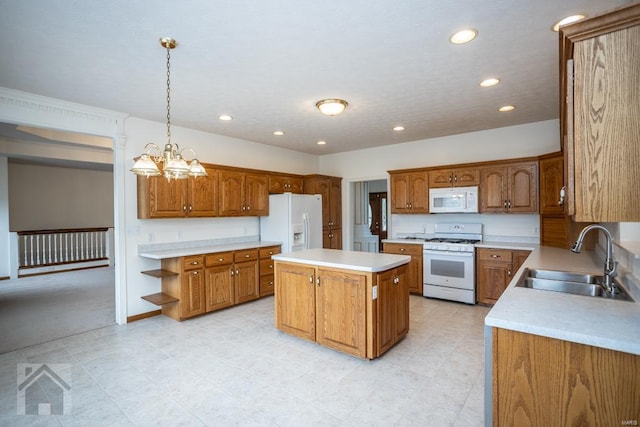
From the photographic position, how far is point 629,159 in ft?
3.82

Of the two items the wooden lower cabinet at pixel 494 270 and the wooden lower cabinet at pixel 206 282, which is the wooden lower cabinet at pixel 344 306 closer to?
the wooden lower cabinet at pixel 206 282

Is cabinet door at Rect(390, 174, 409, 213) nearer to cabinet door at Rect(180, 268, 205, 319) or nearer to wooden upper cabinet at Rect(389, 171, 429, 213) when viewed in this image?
wooden upper cabinet at Rect(389, 171, 429, 213)

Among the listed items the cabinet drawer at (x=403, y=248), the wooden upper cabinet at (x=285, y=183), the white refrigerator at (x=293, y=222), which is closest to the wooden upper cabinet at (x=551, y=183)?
the cabinet drawer at (x=403, y=248)

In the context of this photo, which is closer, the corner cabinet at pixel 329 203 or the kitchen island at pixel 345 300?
the kitchen island at pixel 345 300

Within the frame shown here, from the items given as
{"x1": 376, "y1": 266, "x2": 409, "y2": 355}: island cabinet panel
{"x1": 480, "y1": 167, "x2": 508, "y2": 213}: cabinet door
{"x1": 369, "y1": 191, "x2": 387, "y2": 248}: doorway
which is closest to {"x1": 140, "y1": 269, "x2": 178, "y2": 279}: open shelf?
{"x1": 376, "y1": 266, "x2": 409, "y2": 355}: island cabinet panel

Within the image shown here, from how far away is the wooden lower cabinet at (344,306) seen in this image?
9.38 feet

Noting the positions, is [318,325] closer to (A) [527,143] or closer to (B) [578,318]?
(B) [578,318]

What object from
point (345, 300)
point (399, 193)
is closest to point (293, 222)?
point (399, 193)

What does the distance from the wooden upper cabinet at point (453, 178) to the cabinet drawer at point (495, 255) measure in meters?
1.04

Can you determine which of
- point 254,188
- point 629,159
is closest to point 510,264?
point 629,159

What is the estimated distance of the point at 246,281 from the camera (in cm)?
475

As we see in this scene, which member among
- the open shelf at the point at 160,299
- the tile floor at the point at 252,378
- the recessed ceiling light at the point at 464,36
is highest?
the recessed ceiling light at the point at 464,36

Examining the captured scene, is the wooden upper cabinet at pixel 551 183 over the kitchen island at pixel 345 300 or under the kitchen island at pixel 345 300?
over

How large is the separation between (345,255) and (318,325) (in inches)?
30.5
